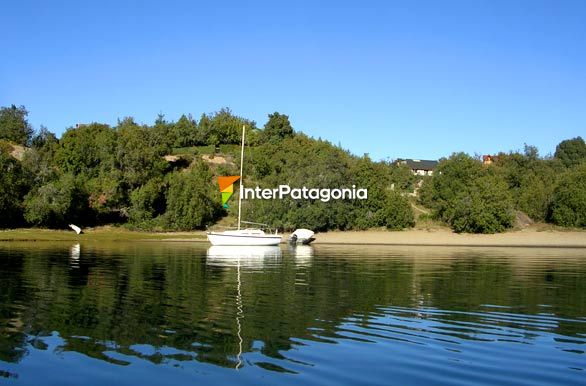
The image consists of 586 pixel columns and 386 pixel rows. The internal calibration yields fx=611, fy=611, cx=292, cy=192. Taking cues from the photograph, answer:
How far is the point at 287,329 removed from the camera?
1581 cm

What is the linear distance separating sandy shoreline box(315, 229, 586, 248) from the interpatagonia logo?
13828mm

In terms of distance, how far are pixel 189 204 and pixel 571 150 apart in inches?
4666

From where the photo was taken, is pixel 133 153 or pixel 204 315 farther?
pixel 133 153

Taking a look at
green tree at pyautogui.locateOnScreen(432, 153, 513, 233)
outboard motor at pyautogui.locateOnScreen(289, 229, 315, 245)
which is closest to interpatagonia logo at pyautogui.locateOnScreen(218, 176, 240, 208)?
Result: outboard motor at pyautogui.locateOnScreen(289, 229, 315, 245)

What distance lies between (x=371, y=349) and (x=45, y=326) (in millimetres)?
8377

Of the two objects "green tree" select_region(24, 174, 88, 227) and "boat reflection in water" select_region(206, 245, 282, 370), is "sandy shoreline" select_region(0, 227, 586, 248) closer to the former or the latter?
"green tree" select_region(24, 174, 88, 227)

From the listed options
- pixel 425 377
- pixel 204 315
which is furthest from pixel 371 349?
pixel 204 315

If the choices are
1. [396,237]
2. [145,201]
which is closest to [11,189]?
[145,201]

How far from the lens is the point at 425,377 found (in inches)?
444

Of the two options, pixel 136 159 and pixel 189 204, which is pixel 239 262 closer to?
pixel 189 204

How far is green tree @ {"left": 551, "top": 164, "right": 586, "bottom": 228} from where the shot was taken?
78.4 metres

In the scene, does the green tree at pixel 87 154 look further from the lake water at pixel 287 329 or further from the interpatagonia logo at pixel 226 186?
the lake water at pixel 287 329

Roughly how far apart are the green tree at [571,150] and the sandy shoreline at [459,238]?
85.4 meters

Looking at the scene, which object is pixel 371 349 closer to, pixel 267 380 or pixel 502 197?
pixel 267 380
